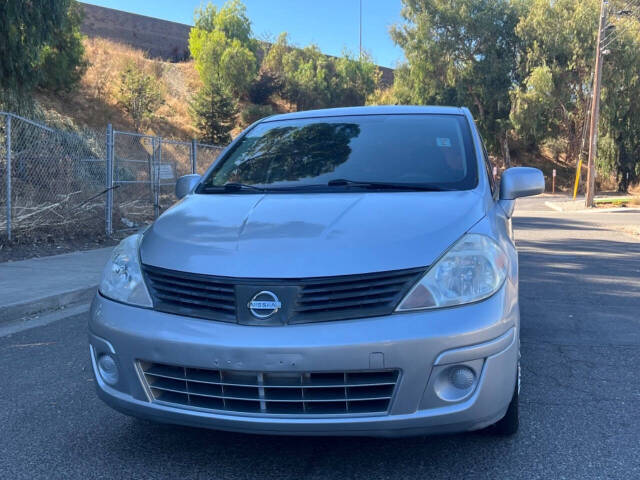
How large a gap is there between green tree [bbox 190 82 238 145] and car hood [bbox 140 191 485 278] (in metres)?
35.7

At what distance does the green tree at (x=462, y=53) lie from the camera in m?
42.9

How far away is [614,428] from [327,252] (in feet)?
6.28

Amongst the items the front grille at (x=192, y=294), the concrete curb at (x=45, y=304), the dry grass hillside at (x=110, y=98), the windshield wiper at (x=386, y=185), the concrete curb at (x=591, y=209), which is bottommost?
the concrete curb at (x=45, y=304)

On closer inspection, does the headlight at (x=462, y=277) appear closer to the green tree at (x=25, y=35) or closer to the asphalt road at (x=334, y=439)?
the asphalt road at (x=334, y=439)

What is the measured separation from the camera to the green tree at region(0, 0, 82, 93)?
11.1m

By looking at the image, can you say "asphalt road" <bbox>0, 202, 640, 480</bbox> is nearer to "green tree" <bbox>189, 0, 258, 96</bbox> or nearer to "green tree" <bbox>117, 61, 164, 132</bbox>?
"green tree" <bbox>117, 61, 164, 132</bbox>

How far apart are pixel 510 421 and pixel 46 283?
597cm

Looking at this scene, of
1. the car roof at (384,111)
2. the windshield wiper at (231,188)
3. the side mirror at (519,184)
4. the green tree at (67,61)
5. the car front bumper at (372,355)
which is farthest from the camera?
the green tree at (67,61)

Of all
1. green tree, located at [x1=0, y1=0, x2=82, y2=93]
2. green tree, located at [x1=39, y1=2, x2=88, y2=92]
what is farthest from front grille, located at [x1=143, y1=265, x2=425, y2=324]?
green tree, located at [x1=39, y1=2, x2=88, y2=92]

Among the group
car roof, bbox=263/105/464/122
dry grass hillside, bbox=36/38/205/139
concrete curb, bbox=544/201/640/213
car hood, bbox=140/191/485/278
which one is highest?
dry grass hillside, bbox=36/38/205/139

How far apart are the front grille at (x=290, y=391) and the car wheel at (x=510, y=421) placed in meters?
0.83

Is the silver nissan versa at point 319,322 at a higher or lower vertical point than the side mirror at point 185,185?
lower

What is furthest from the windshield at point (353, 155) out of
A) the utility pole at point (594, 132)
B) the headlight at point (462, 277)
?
the utility pole at point (594, 132)

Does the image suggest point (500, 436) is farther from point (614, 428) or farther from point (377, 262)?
point (377, 262)
